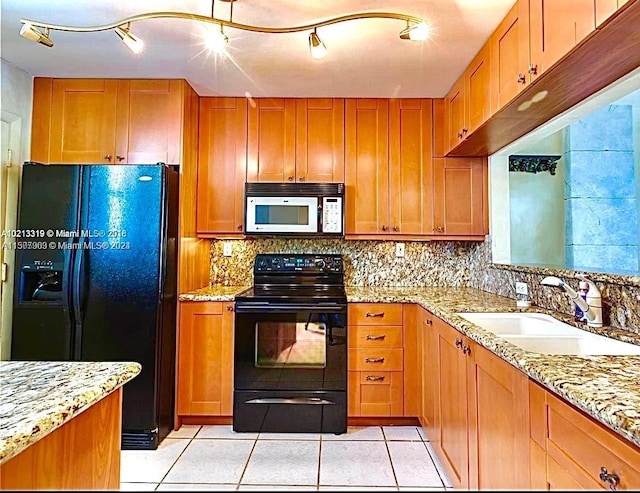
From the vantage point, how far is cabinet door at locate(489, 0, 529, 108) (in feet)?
6.22

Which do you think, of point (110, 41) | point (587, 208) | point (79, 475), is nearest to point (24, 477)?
point (79, 475)

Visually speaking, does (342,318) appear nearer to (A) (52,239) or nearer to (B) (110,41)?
(A) (52,239)

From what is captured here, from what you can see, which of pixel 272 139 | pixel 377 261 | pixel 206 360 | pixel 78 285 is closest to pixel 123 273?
pixel 78 285

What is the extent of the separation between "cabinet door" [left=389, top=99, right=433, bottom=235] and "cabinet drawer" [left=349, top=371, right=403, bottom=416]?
41.5 inches

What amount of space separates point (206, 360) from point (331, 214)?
1.32m

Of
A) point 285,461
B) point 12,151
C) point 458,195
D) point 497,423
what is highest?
point 12,151

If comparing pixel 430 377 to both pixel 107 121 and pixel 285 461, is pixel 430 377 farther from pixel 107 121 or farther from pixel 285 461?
pixel 107 121

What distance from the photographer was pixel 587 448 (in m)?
0.96

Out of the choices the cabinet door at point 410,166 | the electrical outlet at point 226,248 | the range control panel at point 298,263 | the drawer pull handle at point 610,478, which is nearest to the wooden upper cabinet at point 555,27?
the drawer pull handle at point 610,478

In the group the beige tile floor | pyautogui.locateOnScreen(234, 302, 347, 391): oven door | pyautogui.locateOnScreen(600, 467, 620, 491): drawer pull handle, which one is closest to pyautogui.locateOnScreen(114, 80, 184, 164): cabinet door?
pyautogui.locateOnScreen(234, 302, 347, 391): oven door

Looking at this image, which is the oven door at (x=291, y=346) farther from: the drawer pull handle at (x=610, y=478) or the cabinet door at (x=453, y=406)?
the drawer pull handle at (x=610, y=478)

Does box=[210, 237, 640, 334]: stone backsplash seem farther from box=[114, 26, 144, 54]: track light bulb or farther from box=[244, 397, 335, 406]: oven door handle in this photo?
box=[114, 26, 144, 54]: track light bulb

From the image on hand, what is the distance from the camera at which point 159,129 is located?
2971mm

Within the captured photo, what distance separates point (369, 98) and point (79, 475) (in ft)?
9.63
